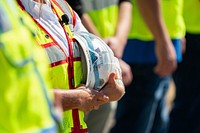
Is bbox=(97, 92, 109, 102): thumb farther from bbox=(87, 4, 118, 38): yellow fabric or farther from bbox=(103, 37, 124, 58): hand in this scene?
bbox=(87, 4, 118, 38): yellow fabric

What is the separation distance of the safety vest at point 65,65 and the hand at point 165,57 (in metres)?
1.40

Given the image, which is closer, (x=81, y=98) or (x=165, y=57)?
(x=81, y=98)

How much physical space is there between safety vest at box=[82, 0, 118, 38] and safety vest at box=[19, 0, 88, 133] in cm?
108

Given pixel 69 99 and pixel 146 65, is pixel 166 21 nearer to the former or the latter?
pixel 146 65

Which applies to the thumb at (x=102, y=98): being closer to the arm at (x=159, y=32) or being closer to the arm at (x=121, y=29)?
the arm at (x=121, y=29)

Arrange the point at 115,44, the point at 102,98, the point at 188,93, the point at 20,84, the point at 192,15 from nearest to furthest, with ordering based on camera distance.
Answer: the point at 20,84 → the point at 102,98 → the point at 115,44 → the point at 192,15 → the point at 188,93

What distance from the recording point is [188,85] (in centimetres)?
473

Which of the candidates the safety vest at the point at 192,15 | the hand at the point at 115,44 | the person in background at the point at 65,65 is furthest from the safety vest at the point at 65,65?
the safety vest at the point at 192,15

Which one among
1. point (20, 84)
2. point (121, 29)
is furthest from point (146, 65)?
point (20, 84)

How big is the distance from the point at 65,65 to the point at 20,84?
31.0 inches

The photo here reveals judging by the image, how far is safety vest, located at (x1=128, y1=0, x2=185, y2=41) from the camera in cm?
415

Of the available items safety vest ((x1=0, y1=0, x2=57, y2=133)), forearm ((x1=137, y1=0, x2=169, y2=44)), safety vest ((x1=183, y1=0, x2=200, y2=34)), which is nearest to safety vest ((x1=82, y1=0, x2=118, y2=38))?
forearm ((x1=137, y1=0, x2=169, y2=44))

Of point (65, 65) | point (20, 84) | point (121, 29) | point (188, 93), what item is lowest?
point (188, 93)

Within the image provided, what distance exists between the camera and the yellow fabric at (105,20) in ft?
12.3
